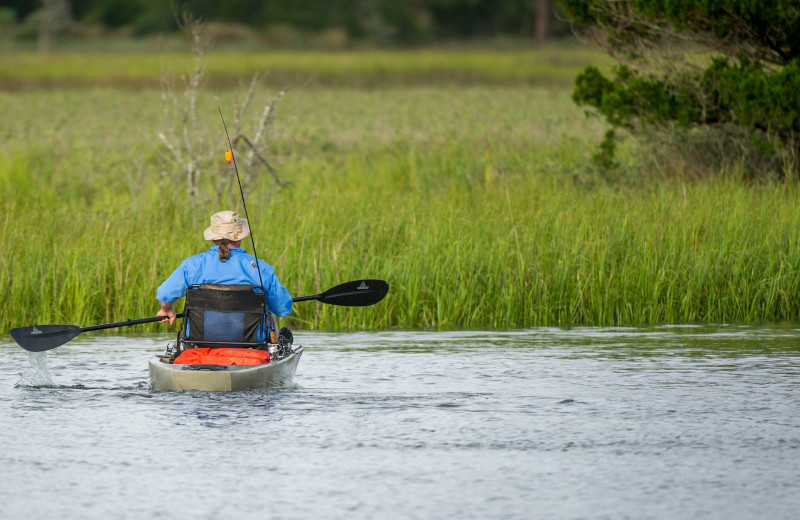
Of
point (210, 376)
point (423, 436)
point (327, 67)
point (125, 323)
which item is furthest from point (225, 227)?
point (327, 67)

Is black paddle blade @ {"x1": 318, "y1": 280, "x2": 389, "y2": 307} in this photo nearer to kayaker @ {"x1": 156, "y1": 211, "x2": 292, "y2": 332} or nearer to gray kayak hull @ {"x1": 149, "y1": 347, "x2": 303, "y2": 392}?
kayaker @ {"x1": 156, "y1": 211, "x2": 292, "y2": 332}

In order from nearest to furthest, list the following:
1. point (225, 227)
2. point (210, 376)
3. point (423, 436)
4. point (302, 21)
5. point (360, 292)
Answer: point (423, 436) < point (210, 376) < point (225, 227) < point (360, 292) < point (302, 21)

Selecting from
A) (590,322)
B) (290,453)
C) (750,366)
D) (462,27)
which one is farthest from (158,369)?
(462,27)

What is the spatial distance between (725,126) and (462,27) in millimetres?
62780

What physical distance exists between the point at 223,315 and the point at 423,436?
1953 millimetres

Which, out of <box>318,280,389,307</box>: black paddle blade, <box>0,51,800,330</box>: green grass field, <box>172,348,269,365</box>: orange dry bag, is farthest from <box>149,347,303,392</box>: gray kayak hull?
<box>0,51,800,330</box>: green grass field

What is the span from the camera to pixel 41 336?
33.7 ft

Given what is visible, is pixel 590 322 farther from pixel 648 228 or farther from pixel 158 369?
pixel 158 369

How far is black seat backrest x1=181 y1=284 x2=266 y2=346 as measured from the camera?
30.9 feet

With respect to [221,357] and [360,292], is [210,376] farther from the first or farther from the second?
[360,292]

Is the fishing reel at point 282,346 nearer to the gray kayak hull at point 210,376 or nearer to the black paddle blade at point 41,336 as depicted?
the gray kayak hull at point 210,376

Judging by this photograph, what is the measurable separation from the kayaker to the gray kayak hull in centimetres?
58

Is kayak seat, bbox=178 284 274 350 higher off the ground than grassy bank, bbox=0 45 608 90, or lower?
lower

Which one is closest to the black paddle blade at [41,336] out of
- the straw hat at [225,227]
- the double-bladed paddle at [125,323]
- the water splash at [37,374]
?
the double-bladed paddle at [125,323]
